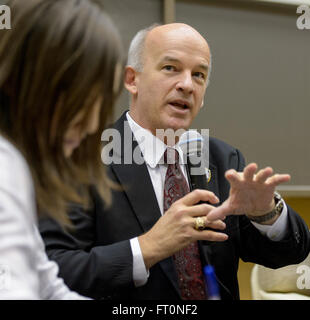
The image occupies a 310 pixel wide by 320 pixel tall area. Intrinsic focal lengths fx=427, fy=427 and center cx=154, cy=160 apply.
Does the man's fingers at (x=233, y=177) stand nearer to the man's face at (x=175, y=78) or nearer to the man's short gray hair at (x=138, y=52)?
the man's face at (x=175, y=78)

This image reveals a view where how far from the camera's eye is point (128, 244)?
0.95m

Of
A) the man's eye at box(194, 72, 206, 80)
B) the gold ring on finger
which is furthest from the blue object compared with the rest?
the man's eye at box(194, 72, 206, 80)

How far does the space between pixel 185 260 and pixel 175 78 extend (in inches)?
19.3

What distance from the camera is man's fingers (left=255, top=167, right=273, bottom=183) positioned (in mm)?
822

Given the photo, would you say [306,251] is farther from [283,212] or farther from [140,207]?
[140,207]

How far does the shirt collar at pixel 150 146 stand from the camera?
3.63ft

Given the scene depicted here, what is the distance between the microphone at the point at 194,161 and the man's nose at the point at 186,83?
127mm

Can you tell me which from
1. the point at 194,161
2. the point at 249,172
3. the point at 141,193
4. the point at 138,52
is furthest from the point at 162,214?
the point at 138,52

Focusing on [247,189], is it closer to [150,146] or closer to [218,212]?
[218,212]

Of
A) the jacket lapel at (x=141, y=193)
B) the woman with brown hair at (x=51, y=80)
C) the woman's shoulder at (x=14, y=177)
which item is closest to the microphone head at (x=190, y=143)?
the jacket lapel at (x=141, y=193)

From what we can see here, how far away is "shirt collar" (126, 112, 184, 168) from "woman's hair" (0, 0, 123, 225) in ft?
1.79

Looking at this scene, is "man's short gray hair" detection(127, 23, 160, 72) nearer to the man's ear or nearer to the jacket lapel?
the man's ear

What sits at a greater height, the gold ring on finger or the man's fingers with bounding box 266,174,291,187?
the man's fingers with bounding box 266,174,291,187

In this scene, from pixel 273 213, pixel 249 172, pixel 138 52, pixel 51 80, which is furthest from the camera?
pixel 138 52
